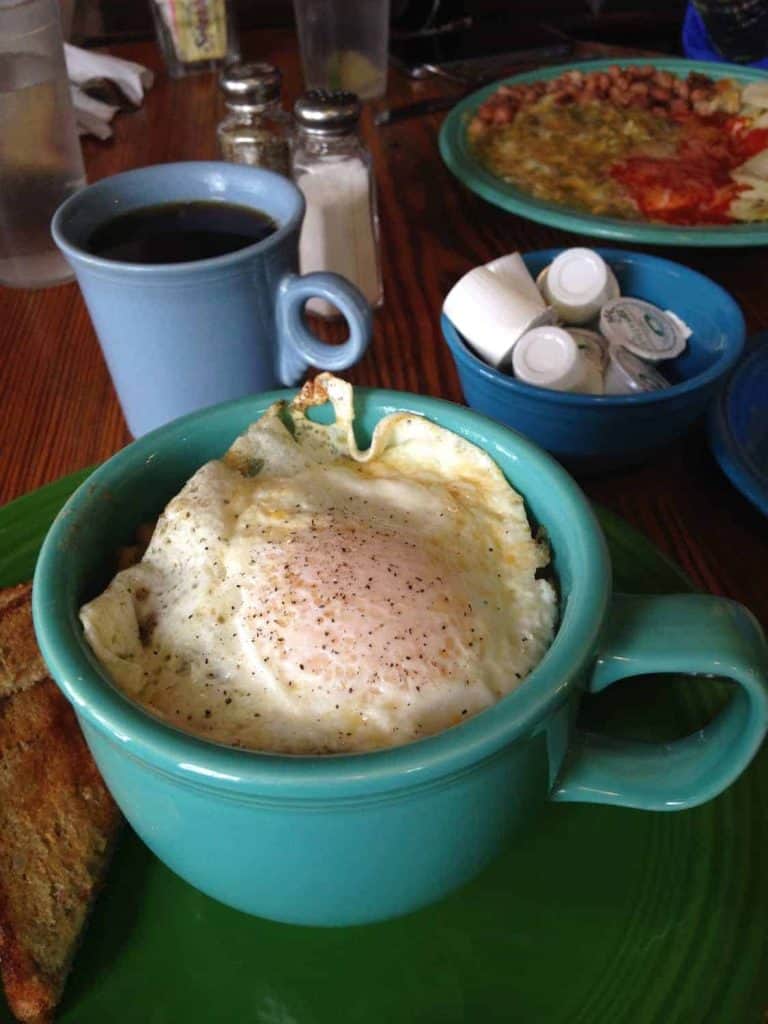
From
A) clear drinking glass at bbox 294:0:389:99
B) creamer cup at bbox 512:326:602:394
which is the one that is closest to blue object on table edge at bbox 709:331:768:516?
creamer cup at bbox 512:326:602:394

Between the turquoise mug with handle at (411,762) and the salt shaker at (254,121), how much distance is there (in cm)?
76

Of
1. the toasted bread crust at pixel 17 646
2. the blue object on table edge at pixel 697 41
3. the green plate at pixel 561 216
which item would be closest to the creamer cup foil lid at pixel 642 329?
the green plate at pixel 561 216

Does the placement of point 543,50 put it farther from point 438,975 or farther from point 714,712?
point 438,975

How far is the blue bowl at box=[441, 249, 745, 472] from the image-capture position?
86 cm

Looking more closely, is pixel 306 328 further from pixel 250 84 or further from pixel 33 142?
pixel 33 142

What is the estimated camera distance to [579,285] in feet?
3.44

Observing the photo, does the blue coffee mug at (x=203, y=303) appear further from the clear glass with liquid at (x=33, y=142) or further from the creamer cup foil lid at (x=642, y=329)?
the clear glass with liquid at (x=33, y=142)

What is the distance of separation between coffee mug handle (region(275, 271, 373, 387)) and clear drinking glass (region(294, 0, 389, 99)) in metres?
1.34

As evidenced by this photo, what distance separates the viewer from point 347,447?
69 cm

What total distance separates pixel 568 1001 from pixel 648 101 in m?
1.96

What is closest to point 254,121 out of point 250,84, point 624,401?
point 250,84

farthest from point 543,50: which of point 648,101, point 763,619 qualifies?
point 763,619

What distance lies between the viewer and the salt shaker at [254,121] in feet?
3.92

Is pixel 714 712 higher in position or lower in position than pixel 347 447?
lower
